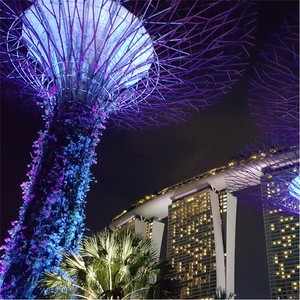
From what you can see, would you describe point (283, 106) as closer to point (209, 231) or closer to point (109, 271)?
point (109, 271)

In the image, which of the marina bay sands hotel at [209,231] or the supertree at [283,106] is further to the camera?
the marina bay sands hotel at [209,231]

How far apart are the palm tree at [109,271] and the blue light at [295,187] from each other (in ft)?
34.3

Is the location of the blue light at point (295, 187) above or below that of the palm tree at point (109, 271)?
above

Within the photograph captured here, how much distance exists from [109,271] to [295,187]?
12.0 metres

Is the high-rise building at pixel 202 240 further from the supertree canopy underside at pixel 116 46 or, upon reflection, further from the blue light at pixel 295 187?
the supertree canopy underside at pixel 116 46

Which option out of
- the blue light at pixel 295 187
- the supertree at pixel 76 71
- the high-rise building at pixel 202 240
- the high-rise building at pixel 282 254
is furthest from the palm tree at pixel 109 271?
the high-rise building at pixel 202 240

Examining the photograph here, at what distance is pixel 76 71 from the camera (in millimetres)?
14016

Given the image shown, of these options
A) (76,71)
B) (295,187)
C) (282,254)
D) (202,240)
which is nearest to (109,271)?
(76,71)

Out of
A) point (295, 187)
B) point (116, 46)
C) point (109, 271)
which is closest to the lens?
point (109, 271)

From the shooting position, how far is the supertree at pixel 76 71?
40.0 ft

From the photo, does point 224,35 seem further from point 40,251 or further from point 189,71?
point 40,251

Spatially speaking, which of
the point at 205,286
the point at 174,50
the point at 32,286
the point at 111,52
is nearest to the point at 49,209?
the point at 32,286

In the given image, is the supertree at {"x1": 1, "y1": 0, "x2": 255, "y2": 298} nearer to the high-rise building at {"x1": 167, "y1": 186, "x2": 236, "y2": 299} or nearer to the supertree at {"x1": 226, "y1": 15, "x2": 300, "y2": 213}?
the supertree at {"x1": 226, "y1": 15, "x2": 300, "y2": 213}

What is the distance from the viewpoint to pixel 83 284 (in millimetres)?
9547
